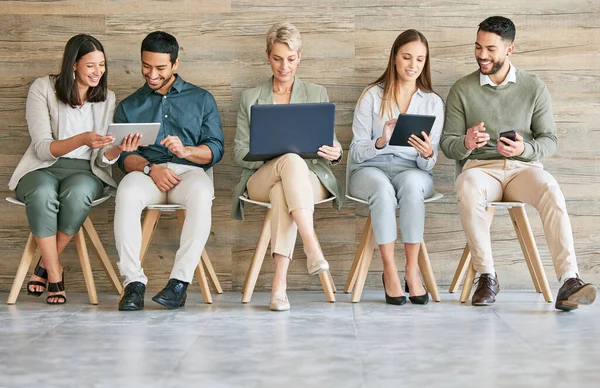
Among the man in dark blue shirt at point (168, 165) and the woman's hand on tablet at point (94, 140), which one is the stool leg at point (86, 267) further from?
the woman's hand on tablet at point (94, 140)

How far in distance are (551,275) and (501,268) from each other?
0.86 ft

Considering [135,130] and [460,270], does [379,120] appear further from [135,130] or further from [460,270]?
[135,130]

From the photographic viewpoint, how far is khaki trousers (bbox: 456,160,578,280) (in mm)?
3662

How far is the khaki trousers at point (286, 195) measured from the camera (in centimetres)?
368

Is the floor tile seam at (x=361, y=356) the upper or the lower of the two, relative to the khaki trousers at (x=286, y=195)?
lower

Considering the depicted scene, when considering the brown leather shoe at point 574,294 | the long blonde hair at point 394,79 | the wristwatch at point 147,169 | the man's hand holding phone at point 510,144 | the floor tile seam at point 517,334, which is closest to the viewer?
the floor tile seam at point 517,334

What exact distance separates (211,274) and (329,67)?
1195 mm

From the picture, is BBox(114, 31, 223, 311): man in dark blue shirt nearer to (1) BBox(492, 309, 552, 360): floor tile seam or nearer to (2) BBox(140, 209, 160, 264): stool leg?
(2) BBox(140, 209, 160, 264): stool leg

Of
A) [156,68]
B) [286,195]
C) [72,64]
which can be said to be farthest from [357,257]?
[72,64]

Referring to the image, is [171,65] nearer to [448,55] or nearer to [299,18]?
[299,18]

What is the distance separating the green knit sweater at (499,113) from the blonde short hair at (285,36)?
2.60ft

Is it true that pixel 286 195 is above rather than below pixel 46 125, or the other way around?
below

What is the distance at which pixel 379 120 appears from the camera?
13.4 ft

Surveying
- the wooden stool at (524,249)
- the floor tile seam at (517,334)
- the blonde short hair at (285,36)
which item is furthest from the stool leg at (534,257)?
the blonde short hair at (285,36)
